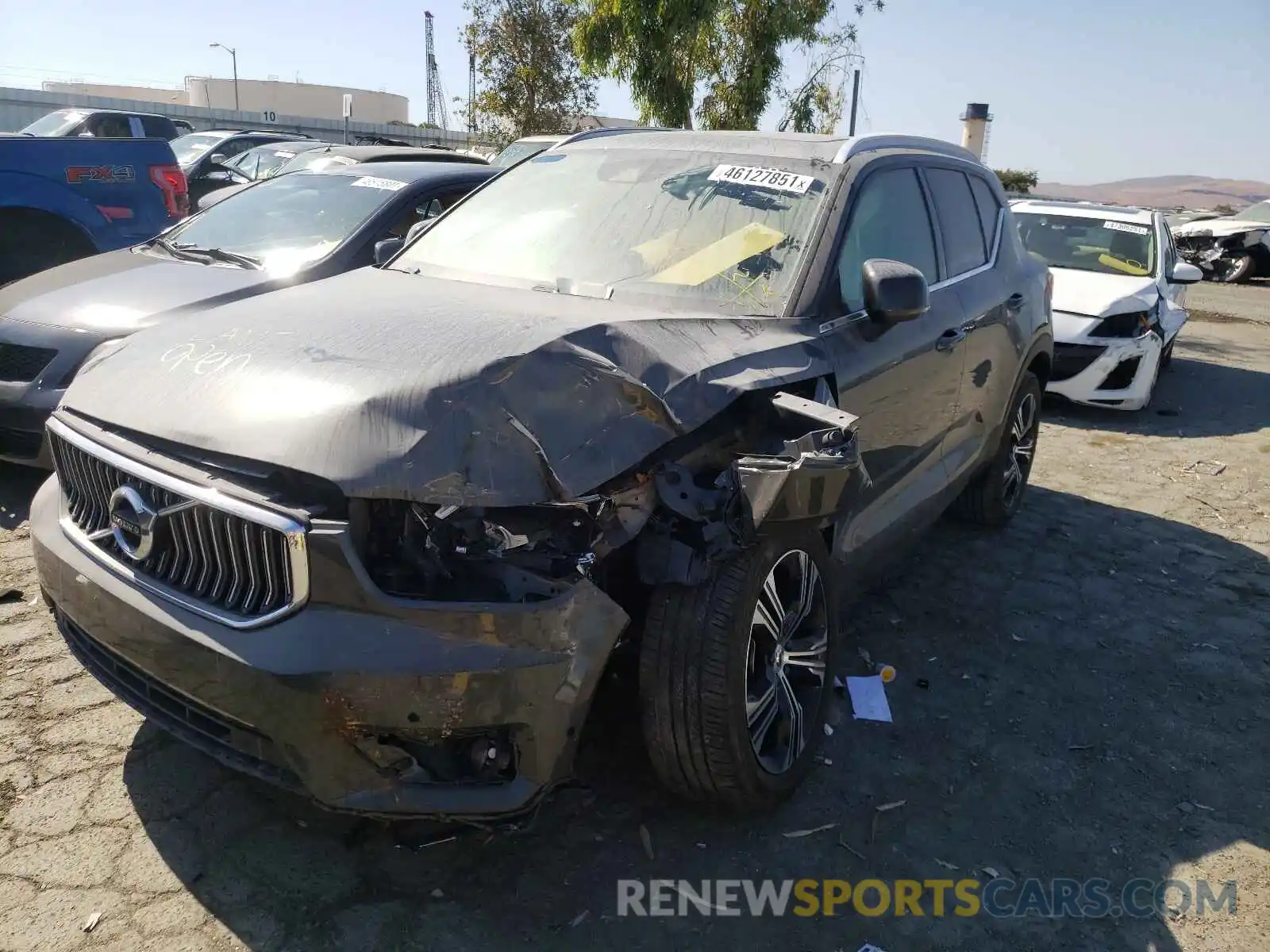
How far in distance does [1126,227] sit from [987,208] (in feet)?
19.4

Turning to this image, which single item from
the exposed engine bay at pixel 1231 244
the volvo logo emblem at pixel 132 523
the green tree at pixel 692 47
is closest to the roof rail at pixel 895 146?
the volvo logo emblem at pixel 132 523

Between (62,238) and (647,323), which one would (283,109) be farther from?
(647,323)

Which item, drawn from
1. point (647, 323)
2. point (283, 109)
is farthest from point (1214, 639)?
point (283, 109)

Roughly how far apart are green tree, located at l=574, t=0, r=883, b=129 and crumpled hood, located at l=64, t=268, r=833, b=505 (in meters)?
10.3

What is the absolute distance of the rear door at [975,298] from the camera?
4.29m

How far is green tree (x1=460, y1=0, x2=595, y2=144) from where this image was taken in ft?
73.7

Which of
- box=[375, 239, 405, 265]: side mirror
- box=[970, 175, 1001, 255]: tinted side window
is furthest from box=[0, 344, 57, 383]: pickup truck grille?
box=[970, 175, 1001, 255]: tinted side window

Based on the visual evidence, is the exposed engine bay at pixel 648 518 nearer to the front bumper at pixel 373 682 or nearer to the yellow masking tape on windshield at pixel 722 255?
the front bumper at pixel 373 682

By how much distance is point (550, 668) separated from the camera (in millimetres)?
2223

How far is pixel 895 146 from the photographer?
4086 millimetres

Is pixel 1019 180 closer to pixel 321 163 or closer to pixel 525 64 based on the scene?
pixel 525 64

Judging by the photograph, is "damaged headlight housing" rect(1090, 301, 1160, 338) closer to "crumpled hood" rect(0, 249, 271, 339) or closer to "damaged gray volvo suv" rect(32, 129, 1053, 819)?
"damaged gray volvo suv" rect(32, 129, 1053, 819)

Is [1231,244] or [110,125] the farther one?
[1231,244]

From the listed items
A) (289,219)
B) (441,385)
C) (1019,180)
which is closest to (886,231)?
(441,385)
